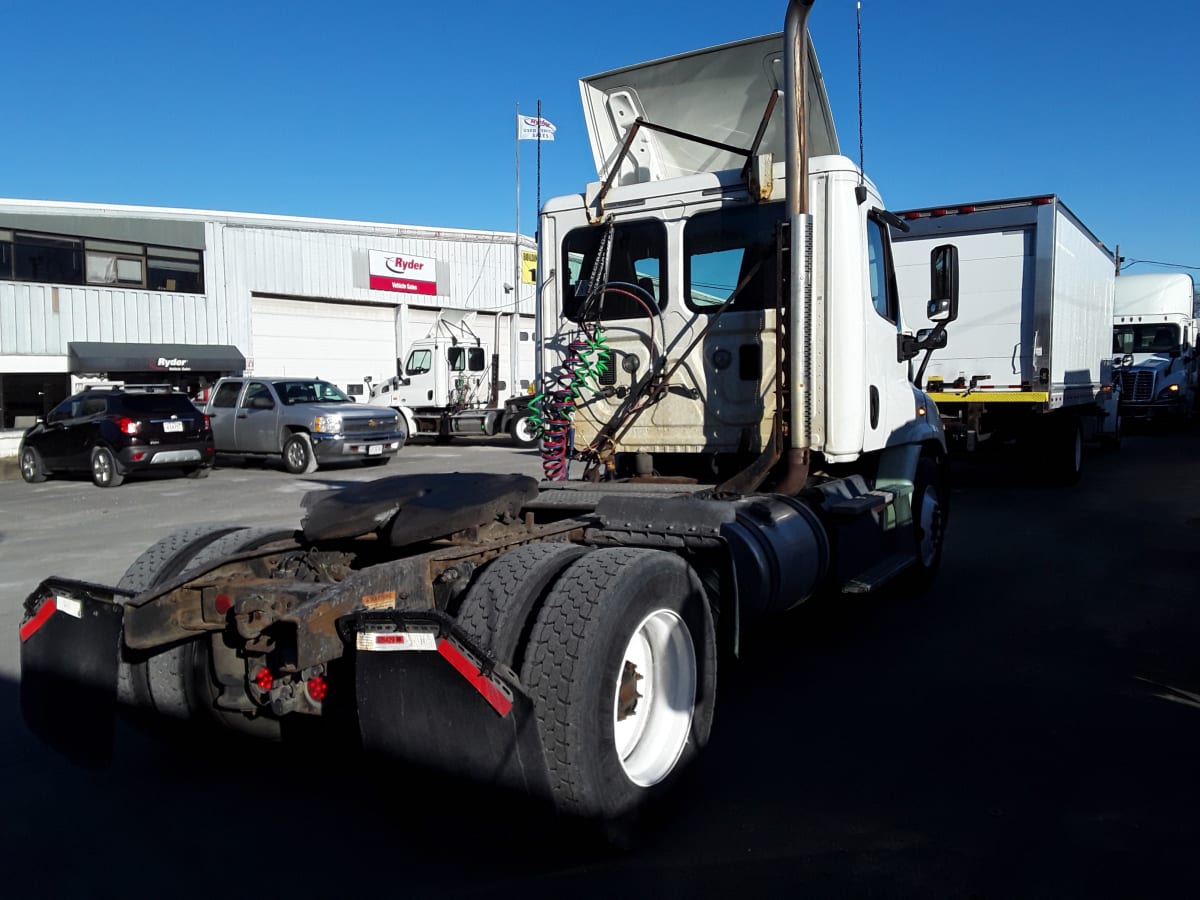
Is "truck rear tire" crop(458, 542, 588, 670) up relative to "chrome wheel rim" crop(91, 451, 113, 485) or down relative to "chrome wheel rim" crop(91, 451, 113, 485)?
up

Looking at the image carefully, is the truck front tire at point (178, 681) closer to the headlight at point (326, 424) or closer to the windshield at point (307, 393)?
the headlight at point (326, 424)

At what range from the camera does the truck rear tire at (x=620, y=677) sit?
9.45 ft

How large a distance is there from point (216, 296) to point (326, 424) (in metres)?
13.1

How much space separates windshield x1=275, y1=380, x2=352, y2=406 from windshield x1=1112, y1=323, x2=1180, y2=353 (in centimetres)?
1916

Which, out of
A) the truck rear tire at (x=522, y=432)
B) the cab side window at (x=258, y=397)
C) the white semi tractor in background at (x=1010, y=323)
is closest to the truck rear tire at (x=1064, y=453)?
the white semi tractor in background at (x=1010, y=323)

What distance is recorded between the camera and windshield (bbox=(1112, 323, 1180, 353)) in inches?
941

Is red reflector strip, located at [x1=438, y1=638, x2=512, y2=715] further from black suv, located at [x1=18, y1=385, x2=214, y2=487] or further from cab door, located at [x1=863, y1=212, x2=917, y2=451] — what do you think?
black suv, located at [x1=18, y1=385, x2=214, y2=487]

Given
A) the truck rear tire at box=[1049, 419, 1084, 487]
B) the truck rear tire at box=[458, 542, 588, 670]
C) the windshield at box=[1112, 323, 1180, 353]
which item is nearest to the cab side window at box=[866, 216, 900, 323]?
the truck rear tire at box=[458, 542, 588, 670]

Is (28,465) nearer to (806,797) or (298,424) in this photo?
(298,424)

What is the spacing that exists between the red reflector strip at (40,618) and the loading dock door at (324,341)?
24977mm

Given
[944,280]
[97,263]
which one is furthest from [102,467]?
[944,280]

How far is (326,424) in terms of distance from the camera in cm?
1683

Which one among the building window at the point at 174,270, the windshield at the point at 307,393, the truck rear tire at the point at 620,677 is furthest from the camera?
the building window at the point at 174,270

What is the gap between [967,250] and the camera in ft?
40.5
